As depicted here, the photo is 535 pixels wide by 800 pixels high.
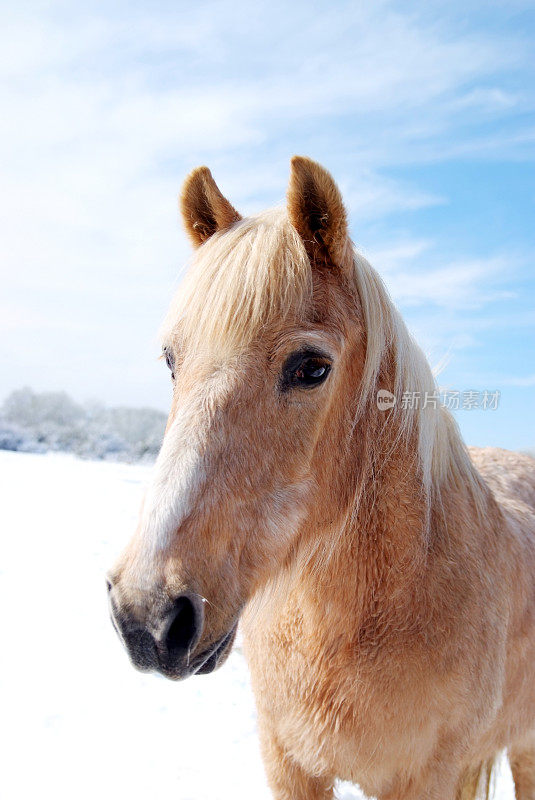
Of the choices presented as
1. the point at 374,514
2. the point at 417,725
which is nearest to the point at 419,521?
the point at 374,514

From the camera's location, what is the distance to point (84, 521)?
32.8ft

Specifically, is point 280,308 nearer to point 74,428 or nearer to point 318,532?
point 318,532

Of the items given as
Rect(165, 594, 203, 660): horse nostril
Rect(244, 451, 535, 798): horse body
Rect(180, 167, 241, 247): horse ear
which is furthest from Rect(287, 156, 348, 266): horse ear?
Rect(165, 594, 203, 660): horse nostril

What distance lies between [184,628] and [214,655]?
0.22 metres

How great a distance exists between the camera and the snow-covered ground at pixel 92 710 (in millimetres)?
4246

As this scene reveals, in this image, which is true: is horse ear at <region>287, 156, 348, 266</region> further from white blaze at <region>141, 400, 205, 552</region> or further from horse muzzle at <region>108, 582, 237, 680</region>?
horse muzzle at <region>108, 582, 237, 680</region>

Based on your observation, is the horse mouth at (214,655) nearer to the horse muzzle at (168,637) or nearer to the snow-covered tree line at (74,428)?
the horse muzzle at (168,637)

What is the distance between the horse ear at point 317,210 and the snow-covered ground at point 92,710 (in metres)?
2.55

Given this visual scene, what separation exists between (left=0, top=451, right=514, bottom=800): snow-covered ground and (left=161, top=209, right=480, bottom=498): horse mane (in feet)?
7.45

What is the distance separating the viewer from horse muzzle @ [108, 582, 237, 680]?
4.71 feet

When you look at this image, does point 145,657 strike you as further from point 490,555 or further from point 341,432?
point 490,555

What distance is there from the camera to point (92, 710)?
513cm

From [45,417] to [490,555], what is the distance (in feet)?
95.7

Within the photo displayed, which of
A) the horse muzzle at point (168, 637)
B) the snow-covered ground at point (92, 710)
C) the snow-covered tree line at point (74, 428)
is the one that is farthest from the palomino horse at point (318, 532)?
the snow-covered tree line at point (74, 428)
